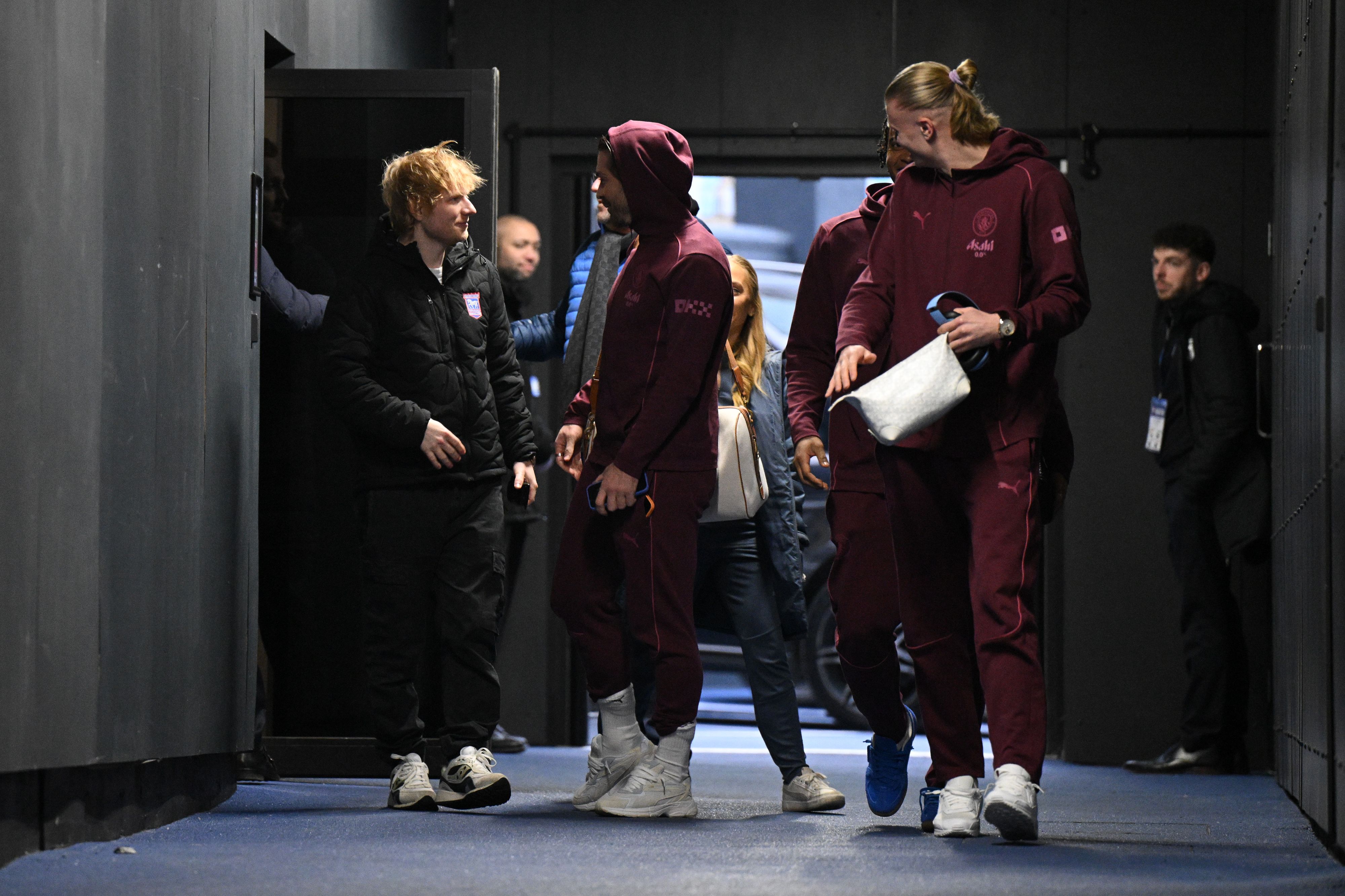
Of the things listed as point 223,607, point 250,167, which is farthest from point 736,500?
point 250,167

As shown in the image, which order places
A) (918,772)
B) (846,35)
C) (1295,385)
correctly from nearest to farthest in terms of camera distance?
(1295,385), (918,772), (846,35)

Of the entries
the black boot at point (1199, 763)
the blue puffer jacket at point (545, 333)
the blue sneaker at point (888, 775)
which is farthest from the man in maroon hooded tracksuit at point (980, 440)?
the black boot at point (1199, 763)

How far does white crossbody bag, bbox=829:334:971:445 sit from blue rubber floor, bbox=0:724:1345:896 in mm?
874

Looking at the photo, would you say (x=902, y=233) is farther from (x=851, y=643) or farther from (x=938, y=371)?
(x=851, y=643)

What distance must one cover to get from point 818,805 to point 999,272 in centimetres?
168

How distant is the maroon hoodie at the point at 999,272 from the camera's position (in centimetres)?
368

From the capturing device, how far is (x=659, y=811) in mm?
4273

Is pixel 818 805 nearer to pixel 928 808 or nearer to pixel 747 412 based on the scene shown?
pixel 928 808

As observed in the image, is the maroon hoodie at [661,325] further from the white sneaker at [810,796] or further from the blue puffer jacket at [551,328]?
the blue puffer jacket at [551,328]

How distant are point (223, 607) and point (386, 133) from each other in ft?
5.71

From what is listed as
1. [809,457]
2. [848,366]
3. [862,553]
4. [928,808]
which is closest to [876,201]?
[809,457]

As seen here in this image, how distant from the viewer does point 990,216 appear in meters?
3.75

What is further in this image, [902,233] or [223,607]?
[223,607]

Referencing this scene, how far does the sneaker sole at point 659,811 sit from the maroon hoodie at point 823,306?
882 millimetres
